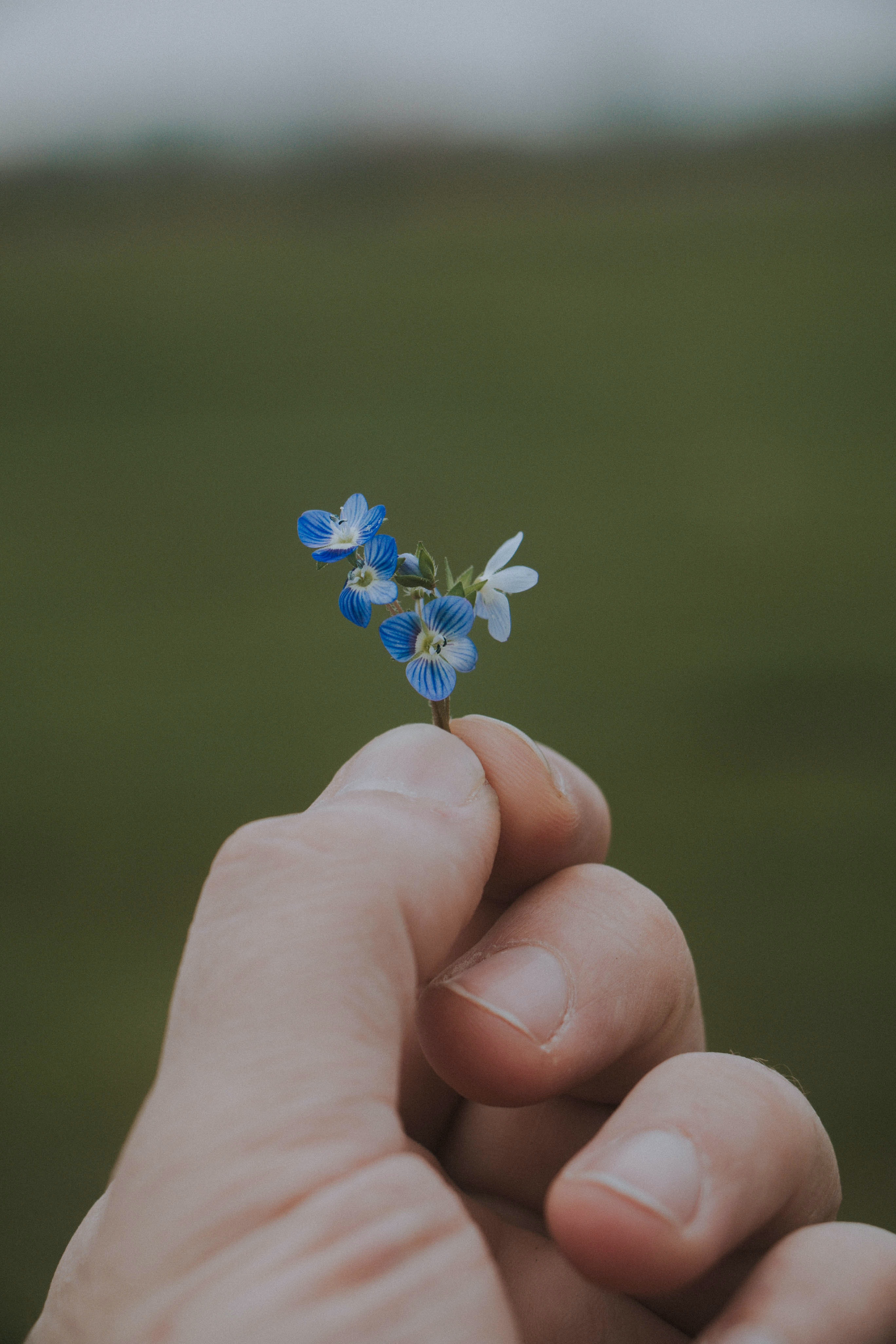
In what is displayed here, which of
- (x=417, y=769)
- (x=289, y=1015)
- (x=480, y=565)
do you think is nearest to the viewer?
(x=289, y=1015)

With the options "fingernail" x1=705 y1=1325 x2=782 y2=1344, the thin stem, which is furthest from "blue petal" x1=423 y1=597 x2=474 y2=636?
"fingernail" x1=705 y1=1325 x2=782 y2=1344

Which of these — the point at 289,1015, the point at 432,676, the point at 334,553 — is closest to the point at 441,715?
the point at 432,676

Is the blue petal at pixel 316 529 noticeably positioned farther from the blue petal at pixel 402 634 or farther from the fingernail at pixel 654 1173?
the fingernail at pixel 654 1173

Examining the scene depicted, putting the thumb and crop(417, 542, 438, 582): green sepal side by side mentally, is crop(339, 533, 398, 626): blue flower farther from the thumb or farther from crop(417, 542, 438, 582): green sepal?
the thumb

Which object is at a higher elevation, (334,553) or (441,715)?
(334,553)

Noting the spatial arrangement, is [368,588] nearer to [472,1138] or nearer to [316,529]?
[316,529]

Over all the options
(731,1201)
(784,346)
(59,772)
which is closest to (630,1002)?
(731,1201)
